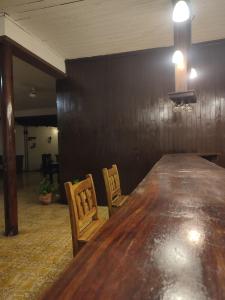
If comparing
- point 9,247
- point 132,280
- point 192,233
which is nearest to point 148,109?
point 9,247

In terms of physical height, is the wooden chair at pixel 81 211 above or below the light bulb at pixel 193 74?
below

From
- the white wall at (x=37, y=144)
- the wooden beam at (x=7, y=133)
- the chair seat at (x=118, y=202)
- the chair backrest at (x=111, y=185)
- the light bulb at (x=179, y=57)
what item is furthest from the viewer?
the white wall at (x=37, y=144)

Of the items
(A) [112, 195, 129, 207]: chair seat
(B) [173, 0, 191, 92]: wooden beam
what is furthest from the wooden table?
(B) [173, 0, 191, 92]: wooden beam

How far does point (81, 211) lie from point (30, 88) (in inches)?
217

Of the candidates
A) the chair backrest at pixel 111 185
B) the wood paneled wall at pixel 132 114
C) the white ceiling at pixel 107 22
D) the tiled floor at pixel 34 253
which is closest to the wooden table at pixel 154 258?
the chair backrest at pixel 111 185

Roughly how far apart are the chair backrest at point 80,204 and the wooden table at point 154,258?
46cm

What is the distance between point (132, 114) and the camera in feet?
13.9

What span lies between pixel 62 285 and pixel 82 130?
13.2 feet

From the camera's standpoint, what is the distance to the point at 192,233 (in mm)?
760

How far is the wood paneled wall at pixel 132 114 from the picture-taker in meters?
3.87

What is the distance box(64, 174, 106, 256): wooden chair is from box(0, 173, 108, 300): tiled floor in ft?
2.20

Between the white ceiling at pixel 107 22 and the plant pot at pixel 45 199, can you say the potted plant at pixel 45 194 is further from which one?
the white ceiling at pixel 107 22

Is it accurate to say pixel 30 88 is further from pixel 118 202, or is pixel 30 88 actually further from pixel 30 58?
pixel 118 202

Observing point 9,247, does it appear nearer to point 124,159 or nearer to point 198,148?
point 124,159
